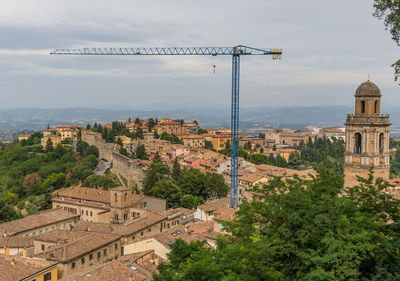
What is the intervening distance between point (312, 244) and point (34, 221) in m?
27.5

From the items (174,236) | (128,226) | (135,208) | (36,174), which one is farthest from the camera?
(36,174)

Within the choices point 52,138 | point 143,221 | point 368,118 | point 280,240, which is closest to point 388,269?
point 280,240

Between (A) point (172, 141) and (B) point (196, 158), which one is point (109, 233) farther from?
(A) point (172, 141)

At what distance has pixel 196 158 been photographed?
194 ft

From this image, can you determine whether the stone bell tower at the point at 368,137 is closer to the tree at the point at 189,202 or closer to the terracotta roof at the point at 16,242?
the tree at the point at 189,202

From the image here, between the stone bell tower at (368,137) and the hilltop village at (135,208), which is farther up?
the stone bell tower at (368,137)

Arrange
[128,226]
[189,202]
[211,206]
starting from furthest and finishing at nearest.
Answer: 1. [189,202]
2. [211,206]
3. [128,226]

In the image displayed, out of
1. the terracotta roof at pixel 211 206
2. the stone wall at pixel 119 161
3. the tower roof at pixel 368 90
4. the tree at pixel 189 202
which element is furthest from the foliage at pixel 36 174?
the tower roof at pixel 368 90

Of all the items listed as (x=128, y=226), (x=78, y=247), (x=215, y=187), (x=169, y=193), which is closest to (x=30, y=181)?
(x=169, y=193)

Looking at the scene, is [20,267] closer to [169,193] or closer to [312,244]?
[312,244]

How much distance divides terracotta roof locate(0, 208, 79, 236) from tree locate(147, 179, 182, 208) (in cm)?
792

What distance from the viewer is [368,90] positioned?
23.2 m

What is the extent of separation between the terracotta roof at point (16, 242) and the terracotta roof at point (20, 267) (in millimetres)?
7102

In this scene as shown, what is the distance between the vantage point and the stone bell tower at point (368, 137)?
23266 mm
